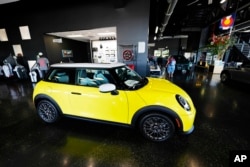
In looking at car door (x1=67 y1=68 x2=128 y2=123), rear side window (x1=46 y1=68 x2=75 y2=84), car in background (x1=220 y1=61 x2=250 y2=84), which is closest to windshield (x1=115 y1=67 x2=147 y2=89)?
car door (x1=67 y1=68 x2=128 y2=123)

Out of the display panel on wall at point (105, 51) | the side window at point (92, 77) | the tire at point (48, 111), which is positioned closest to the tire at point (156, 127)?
the side window at point (92, 77)

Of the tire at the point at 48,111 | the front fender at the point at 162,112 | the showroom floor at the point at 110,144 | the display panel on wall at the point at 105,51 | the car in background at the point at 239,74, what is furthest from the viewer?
the display panel on wall at the point at 105,51

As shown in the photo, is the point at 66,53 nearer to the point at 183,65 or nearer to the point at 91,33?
the point at 91,33

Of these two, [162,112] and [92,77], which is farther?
[92,77]

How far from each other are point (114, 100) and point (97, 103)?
34cm

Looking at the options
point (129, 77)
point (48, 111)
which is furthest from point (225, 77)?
point (48, 111)

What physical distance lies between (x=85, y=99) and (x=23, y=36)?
796 cm

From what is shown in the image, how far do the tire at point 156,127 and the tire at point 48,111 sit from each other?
1.86 m

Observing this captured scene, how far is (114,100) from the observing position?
6.64ft

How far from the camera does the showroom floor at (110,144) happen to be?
5.56ft

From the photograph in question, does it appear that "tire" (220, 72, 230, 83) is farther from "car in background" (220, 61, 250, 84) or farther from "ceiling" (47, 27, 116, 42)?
"ceiling" (47, 27, 116, 42)

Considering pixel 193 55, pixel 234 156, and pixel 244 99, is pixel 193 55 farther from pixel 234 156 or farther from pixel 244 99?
pixel 234 156

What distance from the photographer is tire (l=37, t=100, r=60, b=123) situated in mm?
2539

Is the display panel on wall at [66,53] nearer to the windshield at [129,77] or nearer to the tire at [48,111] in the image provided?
the tire at [48,111]
